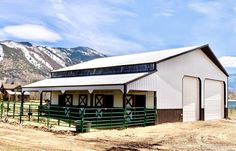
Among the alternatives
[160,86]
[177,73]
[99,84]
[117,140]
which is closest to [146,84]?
[160,86]

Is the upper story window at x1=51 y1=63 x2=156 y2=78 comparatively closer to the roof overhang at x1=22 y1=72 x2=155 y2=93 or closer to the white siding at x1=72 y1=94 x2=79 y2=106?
the roof overhang at x1=22 y1=72 x2=155 y2=93

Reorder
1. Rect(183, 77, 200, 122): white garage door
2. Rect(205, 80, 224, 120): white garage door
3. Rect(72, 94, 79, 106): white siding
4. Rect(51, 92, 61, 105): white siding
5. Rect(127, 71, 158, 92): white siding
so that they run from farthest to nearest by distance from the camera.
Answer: Rect(51, 92, 61, 105): white siding, Rect(205, 80, 224, 120): white garage door, Rect(72, 94, 79, 106): white siding, Rect(183, 77, 200, 122): white garage door, Rect(127, 71, 158, 92): white siding

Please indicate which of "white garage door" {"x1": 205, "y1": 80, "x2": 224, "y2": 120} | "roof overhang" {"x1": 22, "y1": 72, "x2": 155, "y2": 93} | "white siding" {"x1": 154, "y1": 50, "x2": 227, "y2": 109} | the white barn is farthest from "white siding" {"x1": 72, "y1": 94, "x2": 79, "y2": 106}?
"white garage door" {"x1": 205, "y1": 80, "x2": 224, "y2": 120}

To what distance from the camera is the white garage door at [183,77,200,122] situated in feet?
106

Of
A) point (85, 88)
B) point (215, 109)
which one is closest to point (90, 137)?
point (85, 88)

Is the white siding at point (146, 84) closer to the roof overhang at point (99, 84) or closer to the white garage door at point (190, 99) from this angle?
the roof overhang at point (99, 84)

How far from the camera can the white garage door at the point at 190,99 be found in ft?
106

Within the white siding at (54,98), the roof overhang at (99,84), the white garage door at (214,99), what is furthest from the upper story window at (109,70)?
the white garage door at (214,99)

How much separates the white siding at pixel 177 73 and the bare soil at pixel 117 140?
5723 millimetres

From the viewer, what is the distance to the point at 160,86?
95.6 ft

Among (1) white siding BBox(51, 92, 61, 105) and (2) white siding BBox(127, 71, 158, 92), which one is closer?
(2) white siding BBox(127, 71, 158, 92)

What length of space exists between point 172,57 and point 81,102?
29.9 feet

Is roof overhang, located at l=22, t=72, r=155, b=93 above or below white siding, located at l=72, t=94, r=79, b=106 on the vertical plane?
above

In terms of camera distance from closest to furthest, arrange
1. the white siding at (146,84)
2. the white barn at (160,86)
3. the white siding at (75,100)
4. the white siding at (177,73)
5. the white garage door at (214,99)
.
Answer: the white siding at (146,84) < the white barn at (160,86) < the white siding at (177,73) < the white siding at (75,100) < the white garage door at (214,99)
